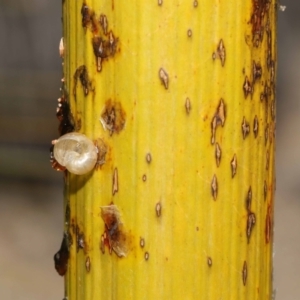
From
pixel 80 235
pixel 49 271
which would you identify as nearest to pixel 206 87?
pixel 80 235

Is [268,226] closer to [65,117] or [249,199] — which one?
[249,199]

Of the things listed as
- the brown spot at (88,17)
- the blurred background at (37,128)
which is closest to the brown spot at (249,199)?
the brown spot at (88,17)

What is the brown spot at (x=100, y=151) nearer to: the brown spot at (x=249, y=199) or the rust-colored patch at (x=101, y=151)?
the rust-colored patch at (x=101, y=151)

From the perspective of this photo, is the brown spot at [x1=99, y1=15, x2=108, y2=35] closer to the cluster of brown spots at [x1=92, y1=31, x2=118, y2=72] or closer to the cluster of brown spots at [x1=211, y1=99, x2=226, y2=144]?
the cluster of brown spots at [x1=92, y1=31, x2=118, y2=72]

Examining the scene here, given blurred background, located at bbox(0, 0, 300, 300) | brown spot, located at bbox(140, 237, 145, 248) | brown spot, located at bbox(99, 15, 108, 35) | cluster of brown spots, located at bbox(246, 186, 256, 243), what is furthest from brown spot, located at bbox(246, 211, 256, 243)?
blurred background, located at bbox(0, 0, 300, 300)

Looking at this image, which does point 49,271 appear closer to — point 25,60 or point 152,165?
point 25,60

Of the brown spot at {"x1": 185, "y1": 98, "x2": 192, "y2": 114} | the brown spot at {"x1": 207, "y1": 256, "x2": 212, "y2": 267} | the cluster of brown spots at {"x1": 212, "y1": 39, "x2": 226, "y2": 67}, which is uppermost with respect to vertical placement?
the cluster of brown spots at {"x1": 212, "y1": 39, "x2": 226, "y2": 67}

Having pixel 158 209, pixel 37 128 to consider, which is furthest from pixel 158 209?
pixel 37 128
